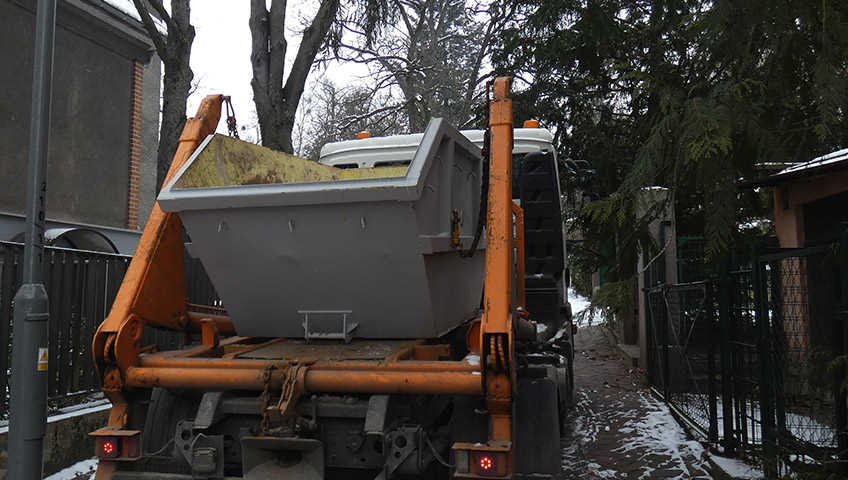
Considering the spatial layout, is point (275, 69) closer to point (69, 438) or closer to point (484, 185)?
point (69, 438)

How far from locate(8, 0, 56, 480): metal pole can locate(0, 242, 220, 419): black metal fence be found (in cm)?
117

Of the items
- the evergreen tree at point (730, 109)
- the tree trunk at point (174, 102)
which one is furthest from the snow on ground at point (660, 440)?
the tree trunk at point (174, 102)

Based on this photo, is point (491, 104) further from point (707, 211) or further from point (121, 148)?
point (121, 148)

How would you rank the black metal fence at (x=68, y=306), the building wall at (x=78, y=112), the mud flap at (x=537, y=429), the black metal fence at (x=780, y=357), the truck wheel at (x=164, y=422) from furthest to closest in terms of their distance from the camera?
the building wall at (x=78, y=112), the black metal fence at (x=68, y=306), the black metal fence at (x=780, y=357), the truck wheel at (x=164, y=422), the mud flap at (x=537, y=429)

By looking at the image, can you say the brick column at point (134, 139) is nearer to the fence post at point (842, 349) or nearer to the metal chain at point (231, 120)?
the metal chain at point (231, 120)

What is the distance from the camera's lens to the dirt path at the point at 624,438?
5875 millimetres

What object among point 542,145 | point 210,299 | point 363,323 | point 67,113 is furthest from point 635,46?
point 67,113

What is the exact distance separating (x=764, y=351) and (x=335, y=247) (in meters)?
3.37

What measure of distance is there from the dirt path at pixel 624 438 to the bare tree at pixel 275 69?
5397 mm

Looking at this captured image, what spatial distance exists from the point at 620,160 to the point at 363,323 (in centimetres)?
944

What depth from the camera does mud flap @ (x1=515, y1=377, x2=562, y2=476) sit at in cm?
370

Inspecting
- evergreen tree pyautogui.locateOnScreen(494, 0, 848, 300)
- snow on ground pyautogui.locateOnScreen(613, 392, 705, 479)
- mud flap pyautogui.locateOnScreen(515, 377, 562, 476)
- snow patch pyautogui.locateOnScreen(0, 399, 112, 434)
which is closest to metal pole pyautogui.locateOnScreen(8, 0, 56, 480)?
snow patch pyautogui.locateOnScreen(0, 399, 112, 434)

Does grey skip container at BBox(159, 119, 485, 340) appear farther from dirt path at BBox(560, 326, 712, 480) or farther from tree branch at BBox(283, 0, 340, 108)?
tree branch at BBox(283, 0, 340, 108)

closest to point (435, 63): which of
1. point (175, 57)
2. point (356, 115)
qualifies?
point (356, 115)
